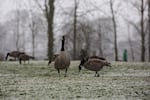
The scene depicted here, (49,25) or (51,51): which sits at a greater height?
(49,25)

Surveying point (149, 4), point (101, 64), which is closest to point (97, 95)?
point (101, 64)

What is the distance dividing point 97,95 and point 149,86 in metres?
2.69

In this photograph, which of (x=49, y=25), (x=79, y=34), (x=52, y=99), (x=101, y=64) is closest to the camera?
(x=52, y=99)

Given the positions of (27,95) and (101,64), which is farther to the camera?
(101,64)

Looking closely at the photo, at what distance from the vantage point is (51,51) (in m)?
31.4

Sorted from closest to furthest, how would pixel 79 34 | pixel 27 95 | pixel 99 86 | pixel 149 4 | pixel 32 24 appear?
1. pixel 27 95
2. pixel 99 86
3. pixel 149 4
4. pixel 79 34
5. pixel 32 24

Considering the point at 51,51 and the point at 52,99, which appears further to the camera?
the point at 51,51

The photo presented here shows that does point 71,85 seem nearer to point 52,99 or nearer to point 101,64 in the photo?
point 52,99

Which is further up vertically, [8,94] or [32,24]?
[32,24]

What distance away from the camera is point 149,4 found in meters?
37.5

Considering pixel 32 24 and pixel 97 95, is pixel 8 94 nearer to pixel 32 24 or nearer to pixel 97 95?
pixel 97 95

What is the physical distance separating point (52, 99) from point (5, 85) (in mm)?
3607

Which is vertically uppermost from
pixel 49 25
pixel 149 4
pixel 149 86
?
pixel 149 4

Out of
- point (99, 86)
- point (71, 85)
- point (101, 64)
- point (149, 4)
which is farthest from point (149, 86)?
point (149, 4)
